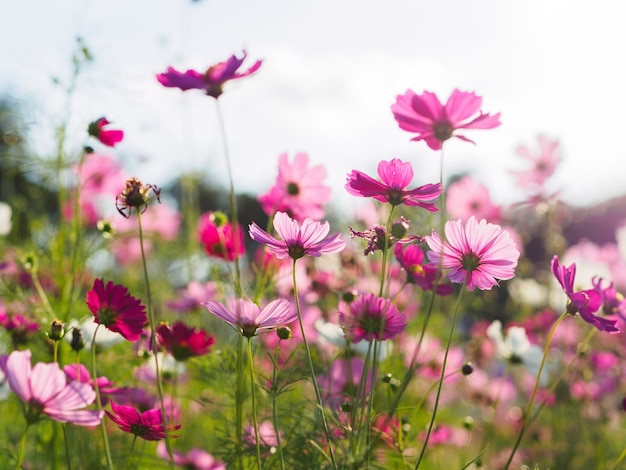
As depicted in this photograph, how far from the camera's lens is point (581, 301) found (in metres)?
0.71

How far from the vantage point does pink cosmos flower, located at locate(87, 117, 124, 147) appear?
83 centimetres

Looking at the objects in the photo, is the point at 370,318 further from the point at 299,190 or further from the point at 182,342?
the point at 299,190

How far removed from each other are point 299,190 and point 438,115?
377 mm

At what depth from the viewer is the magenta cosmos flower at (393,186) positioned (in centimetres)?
68

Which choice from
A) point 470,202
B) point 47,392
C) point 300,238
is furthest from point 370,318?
point 470,202

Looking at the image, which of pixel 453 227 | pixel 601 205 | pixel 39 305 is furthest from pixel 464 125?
pixel 601 205

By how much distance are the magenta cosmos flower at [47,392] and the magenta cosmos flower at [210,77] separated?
0.31 meters

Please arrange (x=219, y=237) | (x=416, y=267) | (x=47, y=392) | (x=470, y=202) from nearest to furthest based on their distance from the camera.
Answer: (x=47, y=392) < (x=416, y=267) < (x=219, y=237) < (x=470, y=202)

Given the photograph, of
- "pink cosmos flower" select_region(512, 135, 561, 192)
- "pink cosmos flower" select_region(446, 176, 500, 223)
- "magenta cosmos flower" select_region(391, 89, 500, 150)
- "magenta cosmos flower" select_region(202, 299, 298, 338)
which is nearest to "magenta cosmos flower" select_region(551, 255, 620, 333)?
"magenta cosmos flower" select_region(391, 89, 500, 150)

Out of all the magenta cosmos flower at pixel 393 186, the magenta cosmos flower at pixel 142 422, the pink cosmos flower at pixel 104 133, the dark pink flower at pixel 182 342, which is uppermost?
the pink cosmos flower at pixel 104 133

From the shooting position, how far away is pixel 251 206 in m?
5.83

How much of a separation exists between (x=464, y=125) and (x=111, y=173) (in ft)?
4.27

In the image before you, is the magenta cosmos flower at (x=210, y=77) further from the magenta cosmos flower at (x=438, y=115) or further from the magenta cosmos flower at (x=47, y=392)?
the magenta cosmos flower at (x=47, y=392)

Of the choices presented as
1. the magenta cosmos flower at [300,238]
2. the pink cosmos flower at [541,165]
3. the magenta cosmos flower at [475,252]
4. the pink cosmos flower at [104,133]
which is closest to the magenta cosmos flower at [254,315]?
the magenta cosmos flower at [300,238]
